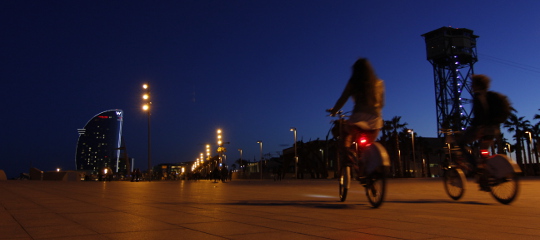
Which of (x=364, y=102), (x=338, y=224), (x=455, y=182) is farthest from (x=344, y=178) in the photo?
(x=338, y=224)

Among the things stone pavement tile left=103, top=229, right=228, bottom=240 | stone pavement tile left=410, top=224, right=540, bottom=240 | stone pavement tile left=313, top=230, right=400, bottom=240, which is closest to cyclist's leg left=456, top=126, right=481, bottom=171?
stone pavement tile left=410, top=224, right=540, bottom=240

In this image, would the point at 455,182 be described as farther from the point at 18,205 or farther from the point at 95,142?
the point at 95,142

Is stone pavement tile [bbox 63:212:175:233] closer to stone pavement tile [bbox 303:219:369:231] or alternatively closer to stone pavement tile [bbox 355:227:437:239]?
stone pavement tile [bbox 303:219:369:231]

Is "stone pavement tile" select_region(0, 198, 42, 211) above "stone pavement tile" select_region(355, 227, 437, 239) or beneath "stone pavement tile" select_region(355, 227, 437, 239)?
above

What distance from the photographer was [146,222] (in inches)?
187

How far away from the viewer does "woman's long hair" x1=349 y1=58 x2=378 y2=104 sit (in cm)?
620

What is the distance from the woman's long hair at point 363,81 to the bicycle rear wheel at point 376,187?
3.25 feet

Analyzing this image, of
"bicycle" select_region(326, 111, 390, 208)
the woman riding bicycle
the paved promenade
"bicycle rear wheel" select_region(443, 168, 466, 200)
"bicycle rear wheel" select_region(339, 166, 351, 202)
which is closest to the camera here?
the paved promenade

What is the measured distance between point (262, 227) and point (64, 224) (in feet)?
6.60

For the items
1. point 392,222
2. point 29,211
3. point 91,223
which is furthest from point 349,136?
point 29,211

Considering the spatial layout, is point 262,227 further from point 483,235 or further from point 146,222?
point 483,235

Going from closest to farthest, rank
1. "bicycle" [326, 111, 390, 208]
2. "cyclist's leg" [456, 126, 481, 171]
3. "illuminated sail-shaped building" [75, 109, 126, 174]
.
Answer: "bicycle" [326, 111, 390, 208]
"cyclist's leg" [456, 126, 481, 171]
"illuminated sail-shaped building" [75, 109, 126, 174]

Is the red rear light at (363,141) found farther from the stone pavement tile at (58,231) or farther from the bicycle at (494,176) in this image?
the stone pavement tile at (58,231)

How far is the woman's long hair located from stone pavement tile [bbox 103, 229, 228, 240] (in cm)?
317
